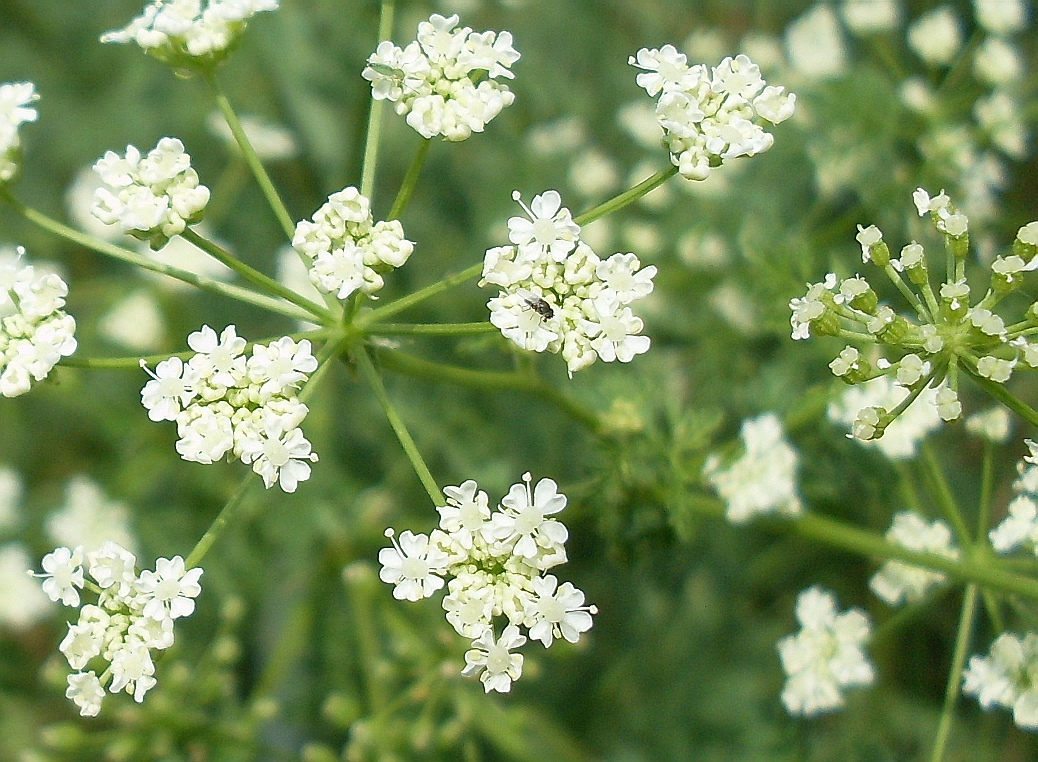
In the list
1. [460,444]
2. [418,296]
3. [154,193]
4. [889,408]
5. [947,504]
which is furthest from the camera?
[460,444]

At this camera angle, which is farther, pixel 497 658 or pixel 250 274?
pixel 250 274

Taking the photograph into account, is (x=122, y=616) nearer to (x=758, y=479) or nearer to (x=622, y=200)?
(x=622, y=200)

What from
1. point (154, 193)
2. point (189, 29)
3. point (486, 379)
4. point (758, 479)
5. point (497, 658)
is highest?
point (189, 29)

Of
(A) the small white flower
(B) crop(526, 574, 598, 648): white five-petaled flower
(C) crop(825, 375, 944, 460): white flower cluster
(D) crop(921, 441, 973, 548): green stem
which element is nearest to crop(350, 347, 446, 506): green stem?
(B) crop(526, 574, 598, 648): white five-petaled flower

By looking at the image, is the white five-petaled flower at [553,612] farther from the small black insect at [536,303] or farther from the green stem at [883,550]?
the green stem at [883,550]

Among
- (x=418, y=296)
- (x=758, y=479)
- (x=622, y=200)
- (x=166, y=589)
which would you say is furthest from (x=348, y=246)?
(x=758, y=479)

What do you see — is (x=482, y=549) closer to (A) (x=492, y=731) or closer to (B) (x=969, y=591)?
(B) (x=969, y=591)
